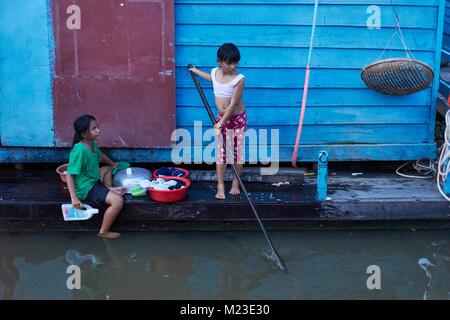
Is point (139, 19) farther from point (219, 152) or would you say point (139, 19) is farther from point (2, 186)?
point (2, 186)

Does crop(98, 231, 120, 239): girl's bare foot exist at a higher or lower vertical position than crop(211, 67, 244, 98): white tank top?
lower

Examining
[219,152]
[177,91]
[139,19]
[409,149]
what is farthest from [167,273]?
[409,149]

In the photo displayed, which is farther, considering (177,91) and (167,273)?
(177,91)

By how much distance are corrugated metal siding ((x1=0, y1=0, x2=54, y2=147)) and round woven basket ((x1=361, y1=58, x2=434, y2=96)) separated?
10.4 feet

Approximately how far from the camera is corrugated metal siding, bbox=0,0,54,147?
5930 millimetres

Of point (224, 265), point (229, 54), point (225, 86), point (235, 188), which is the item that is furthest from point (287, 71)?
point (224, 265)

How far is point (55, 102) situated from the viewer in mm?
6152

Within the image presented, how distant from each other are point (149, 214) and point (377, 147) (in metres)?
2.56

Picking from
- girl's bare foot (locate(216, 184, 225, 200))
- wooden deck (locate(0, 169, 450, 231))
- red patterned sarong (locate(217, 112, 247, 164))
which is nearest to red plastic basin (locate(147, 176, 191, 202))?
wooden deck (locate(0, 169, 450, 231))

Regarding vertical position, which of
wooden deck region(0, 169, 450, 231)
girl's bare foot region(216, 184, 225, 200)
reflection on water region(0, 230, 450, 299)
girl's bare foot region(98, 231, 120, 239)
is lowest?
reflection on water region(0, 230, 450, 299)

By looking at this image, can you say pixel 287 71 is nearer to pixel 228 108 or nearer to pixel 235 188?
pixel 228 108

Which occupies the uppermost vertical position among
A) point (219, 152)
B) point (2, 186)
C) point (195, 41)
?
point (195, 41)

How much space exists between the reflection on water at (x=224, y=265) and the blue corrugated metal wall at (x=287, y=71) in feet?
3.51

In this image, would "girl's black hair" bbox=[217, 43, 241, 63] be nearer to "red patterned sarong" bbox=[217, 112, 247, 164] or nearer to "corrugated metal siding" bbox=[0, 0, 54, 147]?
"red patterned sarong" bbox=[217, 112, 247, 164]
